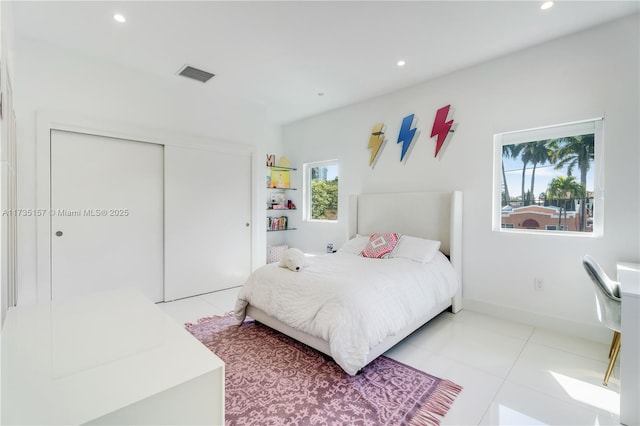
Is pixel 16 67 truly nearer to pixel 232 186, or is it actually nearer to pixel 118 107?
pixel 118 107

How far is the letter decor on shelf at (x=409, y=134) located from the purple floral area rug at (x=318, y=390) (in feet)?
7.83

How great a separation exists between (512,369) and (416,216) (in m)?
1.73

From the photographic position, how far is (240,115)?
4.00 metres

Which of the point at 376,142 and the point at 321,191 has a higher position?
the point at 376,142

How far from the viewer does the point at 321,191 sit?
4.86m

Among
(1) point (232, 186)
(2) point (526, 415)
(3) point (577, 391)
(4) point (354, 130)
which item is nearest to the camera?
(2) point (526, 415)

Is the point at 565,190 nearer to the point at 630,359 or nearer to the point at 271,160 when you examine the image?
the point at 630,359

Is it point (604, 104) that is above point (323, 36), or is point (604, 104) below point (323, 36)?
below

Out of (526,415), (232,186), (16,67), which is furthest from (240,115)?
(526,415)

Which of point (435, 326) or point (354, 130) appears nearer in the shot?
point (435, 326)

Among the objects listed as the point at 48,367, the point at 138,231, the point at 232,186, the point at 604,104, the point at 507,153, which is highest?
the point at 604,104

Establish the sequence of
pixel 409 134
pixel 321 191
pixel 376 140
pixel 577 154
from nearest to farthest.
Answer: pixel 577 154, pixel 409 134, pixel 376 140, pixel 321 191

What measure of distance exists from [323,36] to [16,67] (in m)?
2.62

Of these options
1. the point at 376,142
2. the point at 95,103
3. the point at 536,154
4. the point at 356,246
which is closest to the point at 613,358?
the point at 536,154
